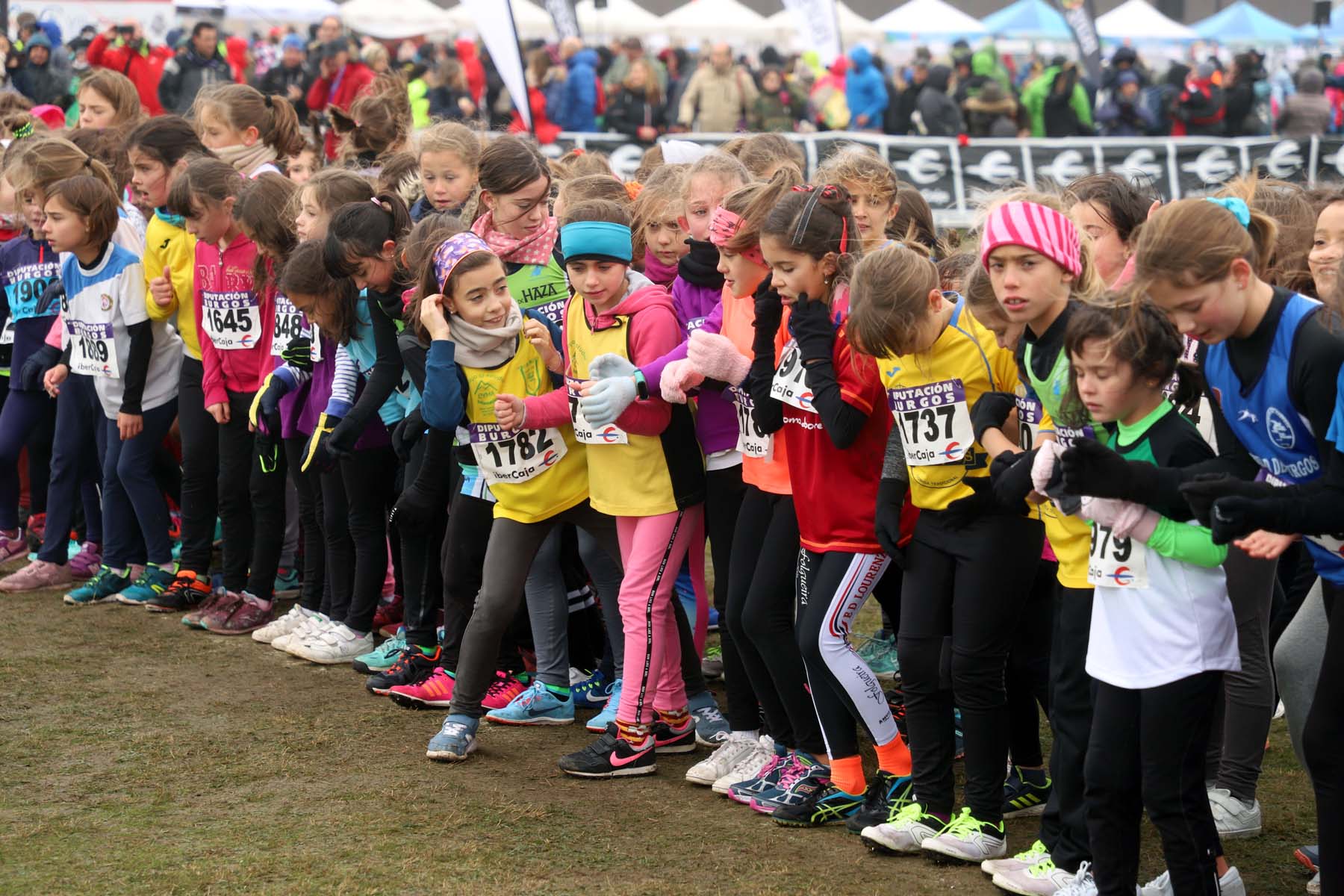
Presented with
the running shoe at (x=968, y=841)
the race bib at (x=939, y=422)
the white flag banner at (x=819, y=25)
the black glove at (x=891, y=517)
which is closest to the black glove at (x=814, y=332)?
the race bib at (x=939, y=422)

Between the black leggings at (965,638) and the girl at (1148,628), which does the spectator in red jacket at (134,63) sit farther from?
the girl at (1148,628)

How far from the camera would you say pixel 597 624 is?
6.34 m

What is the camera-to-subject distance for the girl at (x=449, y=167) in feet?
21.9

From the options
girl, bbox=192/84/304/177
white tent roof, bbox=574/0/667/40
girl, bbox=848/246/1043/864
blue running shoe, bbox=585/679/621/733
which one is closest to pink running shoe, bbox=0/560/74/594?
girl, bbox=192/84/304/177

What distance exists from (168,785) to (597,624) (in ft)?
6.53

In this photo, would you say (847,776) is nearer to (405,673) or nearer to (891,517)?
(891,517)

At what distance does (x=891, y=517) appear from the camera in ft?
14.1

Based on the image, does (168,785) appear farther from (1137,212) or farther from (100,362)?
(1137,212)

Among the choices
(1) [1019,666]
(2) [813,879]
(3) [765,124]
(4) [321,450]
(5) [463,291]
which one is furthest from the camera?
(3) [765,124]

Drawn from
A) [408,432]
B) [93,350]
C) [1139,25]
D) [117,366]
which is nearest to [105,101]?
[93,350]

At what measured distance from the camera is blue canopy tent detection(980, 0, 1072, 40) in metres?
25.8

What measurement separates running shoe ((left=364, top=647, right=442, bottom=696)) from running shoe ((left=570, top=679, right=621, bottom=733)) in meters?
0.76

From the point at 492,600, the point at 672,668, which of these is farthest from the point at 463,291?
the point at 672,668

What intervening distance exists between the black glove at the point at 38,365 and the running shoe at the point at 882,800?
5024mm
